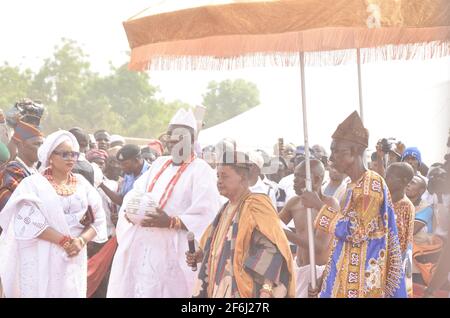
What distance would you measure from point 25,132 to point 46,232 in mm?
1258

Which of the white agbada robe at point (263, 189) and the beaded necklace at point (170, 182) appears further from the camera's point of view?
the white agbada robe at point (263, 189)

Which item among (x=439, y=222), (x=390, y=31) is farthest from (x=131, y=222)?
(x=439, y=222)

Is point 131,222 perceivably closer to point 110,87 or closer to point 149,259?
point 149,259

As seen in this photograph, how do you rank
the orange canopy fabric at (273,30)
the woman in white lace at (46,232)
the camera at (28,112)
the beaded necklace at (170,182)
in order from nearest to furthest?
the orange canopy fabric at (273,30) < the woman in white lace at (46,232) < the beaded necklace at (170,182) < the camera at (28,112)

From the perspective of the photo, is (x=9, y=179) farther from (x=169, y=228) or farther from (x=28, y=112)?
(x=169, y=228)

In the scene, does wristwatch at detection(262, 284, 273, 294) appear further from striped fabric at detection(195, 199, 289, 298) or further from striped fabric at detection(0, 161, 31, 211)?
striped fabric at detection(0, 161, 31, 211)

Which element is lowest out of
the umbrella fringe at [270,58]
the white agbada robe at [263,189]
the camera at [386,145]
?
the white agbada robe at [263,189]

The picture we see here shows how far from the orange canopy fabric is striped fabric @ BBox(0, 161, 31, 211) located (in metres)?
1.59

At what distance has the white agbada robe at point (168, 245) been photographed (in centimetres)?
806

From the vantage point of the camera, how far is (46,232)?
7.69 metres

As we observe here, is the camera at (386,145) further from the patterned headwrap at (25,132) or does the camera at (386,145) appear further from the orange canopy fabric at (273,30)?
the patterned headwrap at (25,132)

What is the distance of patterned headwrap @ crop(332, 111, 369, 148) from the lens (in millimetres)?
6617

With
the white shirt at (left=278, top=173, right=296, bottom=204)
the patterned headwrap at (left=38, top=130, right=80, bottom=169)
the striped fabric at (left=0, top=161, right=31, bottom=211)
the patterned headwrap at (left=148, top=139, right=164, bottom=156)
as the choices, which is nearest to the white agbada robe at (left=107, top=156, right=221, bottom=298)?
the patterned headwrap at (left=38, top=130, right=80, bottom=169)

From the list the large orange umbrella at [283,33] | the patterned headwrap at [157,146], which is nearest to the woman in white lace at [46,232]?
the large orange umbrella at [283,33]
